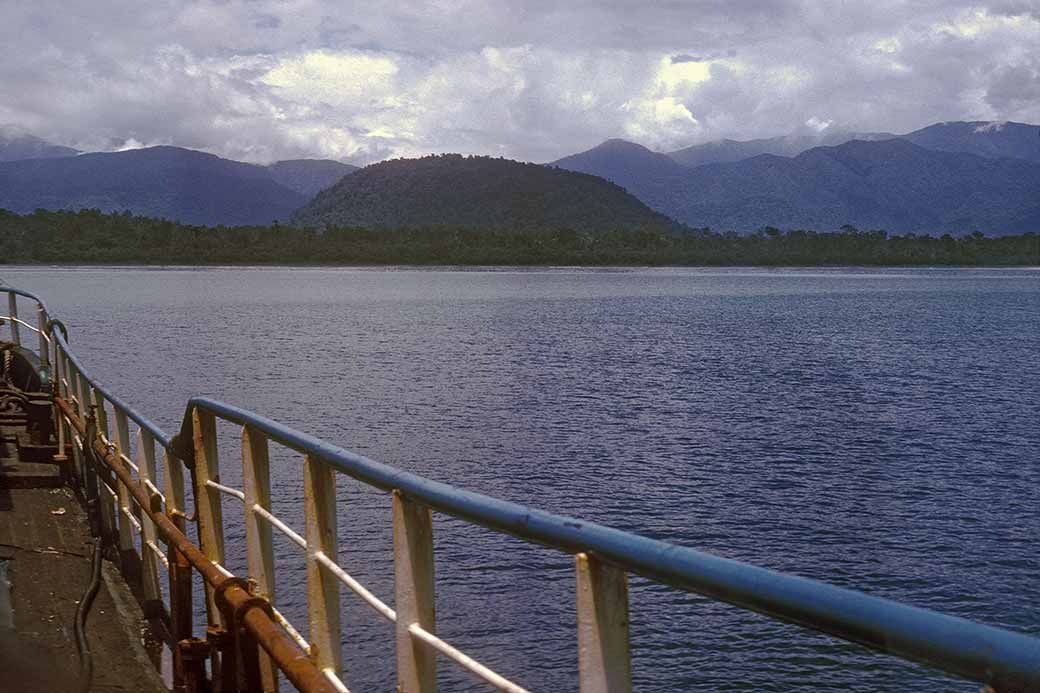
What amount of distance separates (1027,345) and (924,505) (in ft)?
134

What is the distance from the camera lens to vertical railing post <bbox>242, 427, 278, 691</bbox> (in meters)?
4.47

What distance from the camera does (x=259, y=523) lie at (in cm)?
465

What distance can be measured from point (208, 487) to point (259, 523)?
755 millimetres

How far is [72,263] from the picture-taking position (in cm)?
15888

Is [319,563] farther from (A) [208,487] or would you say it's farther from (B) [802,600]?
(B) [802,600]

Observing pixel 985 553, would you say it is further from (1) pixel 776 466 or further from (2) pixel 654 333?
(2) pixel 654 333

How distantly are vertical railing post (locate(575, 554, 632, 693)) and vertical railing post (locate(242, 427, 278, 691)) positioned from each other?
2.40 meters

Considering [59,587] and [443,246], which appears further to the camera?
[443,246]

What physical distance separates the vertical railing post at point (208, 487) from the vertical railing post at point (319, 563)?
1.38 metres

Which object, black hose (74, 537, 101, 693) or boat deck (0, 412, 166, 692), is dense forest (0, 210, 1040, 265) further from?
black hose (74, 537, 101, 693)

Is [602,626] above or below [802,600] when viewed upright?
below

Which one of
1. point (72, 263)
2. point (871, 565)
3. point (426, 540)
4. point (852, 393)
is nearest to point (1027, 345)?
point (852, 393)

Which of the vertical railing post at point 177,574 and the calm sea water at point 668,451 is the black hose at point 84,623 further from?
the calm sea water at point 668,451

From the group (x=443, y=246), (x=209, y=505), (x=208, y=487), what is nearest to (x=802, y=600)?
(x=208, y=487)
